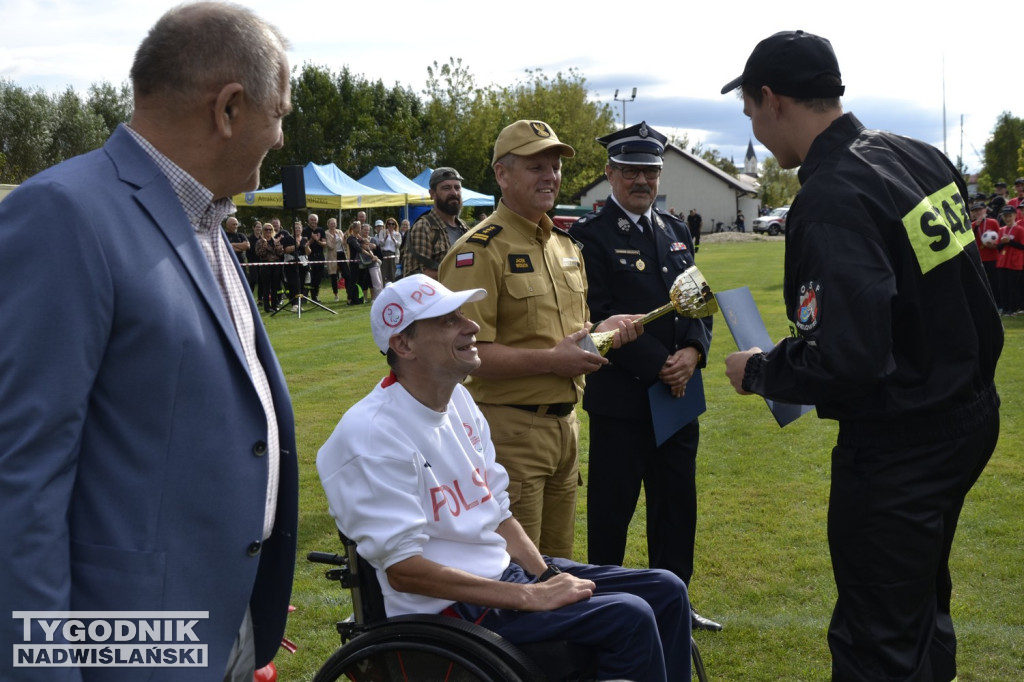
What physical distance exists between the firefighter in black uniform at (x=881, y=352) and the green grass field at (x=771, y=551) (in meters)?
1.32

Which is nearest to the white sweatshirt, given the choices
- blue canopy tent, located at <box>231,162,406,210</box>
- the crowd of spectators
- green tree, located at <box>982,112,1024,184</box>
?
the crowd of spectators

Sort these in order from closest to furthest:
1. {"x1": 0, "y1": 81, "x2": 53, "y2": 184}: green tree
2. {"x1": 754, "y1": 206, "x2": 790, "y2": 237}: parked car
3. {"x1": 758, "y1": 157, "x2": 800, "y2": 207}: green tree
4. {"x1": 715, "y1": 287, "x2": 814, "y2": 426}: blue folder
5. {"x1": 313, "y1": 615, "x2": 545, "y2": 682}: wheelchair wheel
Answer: {"x1": 313, "y1": 615, "x2": 545, "y2": 682}: wheelchair wheel
{"x1": 715, "y1": 287, "x2": 814, "y2": 426}: blue folder
{"x1": 0, "y1": 81, "x2": 53, "y2": 184}: green tree
{"x1": 754, "y1": 206, "x2": 790, "y2": 237}: parked car
{"x1": 758, "y1": 157, "x2": 800, "y2": 207}: green tree

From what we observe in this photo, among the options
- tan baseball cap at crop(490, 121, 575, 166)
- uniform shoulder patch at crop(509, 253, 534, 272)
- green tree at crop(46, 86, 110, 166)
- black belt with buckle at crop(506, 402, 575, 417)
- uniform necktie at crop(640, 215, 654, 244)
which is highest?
green tree at crop(46, 86, 110, 166)

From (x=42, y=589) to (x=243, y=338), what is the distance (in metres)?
0.71

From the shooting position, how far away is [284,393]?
2.12 meters

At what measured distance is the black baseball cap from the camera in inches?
107

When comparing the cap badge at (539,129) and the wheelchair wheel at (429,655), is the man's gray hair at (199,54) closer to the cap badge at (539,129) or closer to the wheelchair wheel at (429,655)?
the wheelchair wheel at (429,655)

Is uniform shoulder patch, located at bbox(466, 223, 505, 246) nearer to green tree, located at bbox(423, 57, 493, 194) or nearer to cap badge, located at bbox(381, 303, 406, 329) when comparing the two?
cap badge, located at bbox(381, 303, 406, 329)

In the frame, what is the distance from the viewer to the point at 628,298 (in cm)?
438

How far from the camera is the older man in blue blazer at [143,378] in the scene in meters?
1.47

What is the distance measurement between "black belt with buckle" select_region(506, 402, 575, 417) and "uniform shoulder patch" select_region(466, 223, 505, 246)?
72cm

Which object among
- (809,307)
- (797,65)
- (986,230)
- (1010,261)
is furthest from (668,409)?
(986,230)

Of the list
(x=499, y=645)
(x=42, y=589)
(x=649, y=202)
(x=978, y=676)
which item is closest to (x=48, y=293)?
(x=42, y=589)

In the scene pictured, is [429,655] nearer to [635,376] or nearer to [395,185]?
[635,376]
